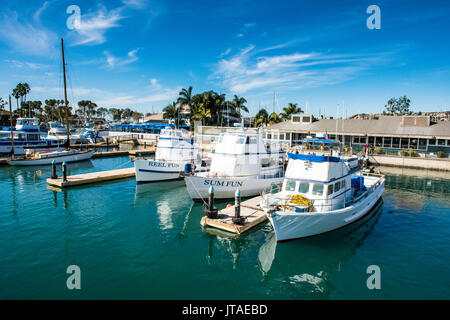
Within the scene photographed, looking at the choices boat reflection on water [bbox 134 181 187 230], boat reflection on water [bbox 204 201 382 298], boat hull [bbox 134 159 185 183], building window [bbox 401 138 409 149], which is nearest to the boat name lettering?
boat reflection on water [bbox 134 181 187 230]

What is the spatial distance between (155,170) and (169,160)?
9.61 ft

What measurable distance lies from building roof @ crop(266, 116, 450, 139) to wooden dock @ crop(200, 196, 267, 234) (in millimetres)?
22404

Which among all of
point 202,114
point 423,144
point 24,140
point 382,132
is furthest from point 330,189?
point 24,140

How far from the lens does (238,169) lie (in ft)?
66.9

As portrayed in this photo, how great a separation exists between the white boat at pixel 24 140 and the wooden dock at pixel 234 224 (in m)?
36.5

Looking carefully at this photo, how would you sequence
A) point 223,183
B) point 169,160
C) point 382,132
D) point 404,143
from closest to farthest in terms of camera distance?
point 223,183 < point 169,160 < point 404,143 < point 382,132

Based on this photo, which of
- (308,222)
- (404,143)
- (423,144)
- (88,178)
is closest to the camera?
(308,222)

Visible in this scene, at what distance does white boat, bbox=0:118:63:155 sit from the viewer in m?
40.4

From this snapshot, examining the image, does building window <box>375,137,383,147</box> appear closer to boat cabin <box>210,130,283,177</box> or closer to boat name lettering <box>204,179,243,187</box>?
boat cabin <box>210,130,283,177</box>

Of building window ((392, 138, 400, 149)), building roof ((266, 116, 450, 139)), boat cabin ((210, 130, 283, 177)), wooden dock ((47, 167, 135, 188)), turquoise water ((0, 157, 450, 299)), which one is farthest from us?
building window ((392, 138, 400, 149))

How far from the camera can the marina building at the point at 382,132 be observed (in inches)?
1446

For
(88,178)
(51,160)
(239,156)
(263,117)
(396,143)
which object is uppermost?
(263,117)

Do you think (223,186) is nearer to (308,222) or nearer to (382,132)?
(308,222)

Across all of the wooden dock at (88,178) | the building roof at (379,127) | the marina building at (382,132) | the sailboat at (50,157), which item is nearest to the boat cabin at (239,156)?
the wooden dock at (88,178)
